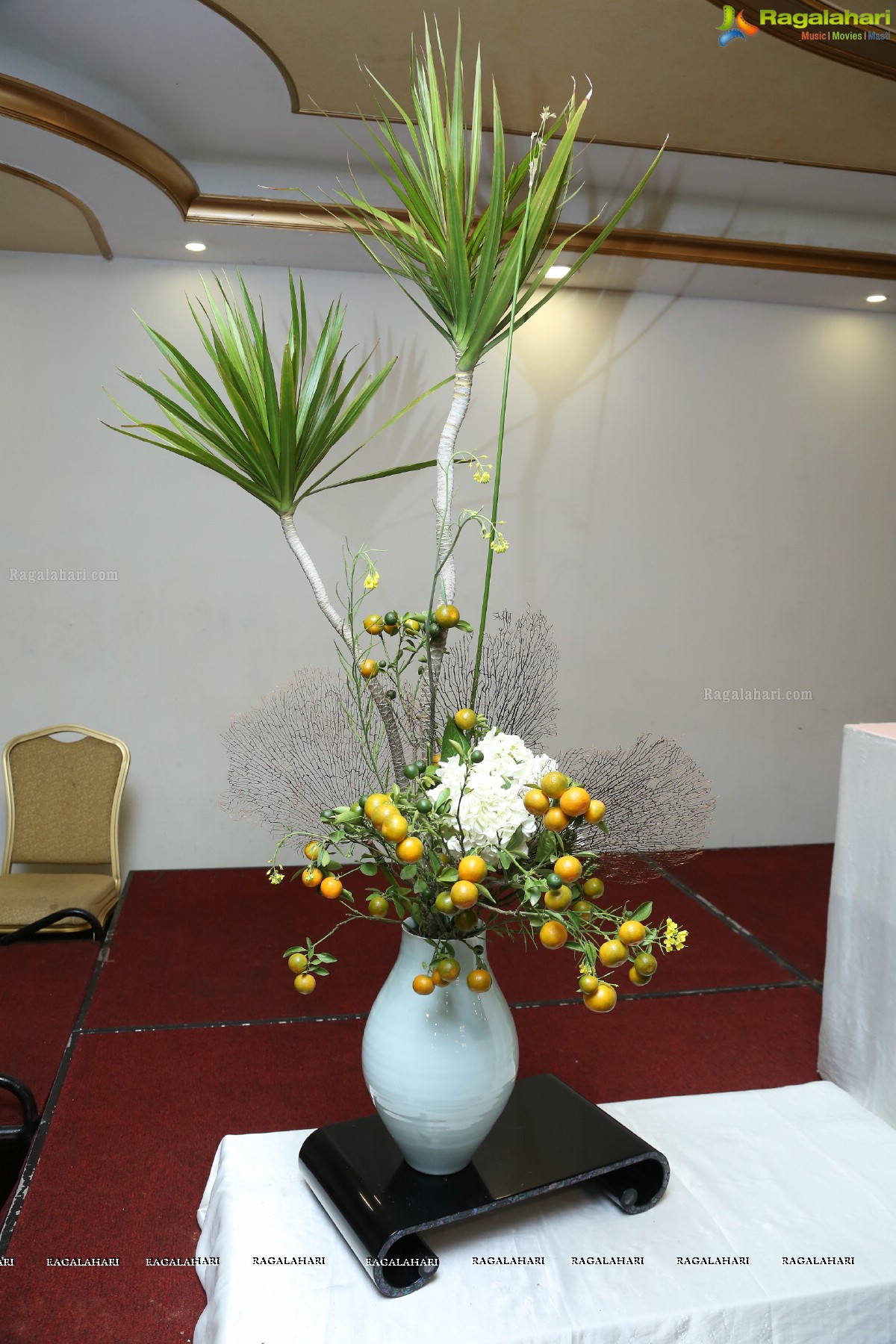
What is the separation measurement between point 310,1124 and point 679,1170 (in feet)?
3.27

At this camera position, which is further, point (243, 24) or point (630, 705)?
point (630, 705)

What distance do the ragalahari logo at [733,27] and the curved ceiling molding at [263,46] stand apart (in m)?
1.30

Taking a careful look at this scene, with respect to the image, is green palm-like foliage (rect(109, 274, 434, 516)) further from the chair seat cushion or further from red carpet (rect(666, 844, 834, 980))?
red carpet (rect(666, 844, 834, 980))

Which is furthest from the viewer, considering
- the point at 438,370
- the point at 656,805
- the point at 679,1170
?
the point at 438,370

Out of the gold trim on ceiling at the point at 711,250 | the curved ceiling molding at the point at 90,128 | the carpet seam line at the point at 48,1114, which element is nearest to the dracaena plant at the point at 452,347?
the carpet seam line at the point at 48,1114

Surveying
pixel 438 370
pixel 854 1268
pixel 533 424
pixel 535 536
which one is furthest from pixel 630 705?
pixel 854 1268

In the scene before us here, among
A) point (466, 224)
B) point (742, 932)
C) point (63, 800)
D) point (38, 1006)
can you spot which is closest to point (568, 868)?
point (466, 224)

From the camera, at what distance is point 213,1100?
235 cm

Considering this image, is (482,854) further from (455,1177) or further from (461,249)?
(461,249)

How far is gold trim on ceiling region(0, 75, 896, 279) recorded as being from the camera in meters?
2.97

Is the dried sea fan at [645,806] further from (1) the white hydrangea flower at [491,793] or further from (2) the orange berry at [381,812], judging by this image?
(2) the orange berry at [381,812]

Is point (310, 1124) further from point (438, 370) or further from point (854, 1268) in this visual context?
point (438, 370)

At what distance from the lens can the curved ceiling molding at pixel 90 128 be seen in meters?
2.91

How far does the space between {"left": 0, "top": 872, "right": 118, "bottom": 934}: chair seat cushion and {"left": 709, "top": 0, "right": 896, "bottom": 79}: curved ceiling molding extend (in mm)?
3423
